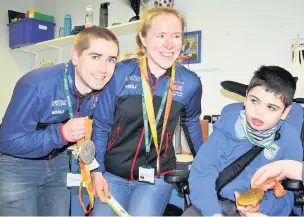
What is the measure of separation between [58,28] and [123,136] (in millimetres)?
3963

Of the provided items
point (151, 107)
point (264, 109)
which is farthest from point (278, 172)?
point (151, 107)

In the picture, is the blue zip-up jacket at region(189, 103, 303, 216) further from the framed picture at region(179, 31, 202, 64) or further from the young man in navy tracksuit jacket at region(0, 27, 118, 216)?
the framed picture at region(179, 31, 202, 64)

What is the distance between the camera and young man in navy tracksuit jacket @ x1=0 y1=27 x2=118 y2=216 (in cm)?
168

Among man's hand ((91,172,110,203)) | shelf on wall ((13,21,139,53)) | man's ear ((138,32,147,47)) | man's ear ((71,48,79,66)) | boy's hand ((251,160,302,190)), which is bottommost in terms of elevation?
man's hand ((91,172,110,203))

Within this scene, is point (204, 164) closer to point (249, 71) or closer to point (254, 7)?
point (249, 71)

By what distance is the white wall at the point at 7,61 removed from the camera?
212 inches

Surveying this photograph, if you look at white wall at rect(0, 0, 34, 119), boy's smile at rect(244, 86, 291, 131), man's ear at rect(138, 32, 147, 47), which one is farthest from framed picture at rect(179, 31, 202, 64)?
white wall at rect(0, 0, 34, 119)

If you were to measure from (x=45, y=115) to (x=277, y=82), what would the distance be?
3.89 feet

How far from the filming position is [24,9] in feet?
18.6

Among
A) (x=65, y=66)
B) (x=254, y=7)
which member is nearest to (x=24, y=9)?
(x=254, y=7)

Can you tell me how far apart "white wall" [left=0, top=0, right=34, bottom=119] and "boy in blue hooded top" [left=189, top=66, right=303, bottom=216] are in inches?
176

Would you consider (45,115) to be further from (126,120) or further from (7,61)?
(7,61)

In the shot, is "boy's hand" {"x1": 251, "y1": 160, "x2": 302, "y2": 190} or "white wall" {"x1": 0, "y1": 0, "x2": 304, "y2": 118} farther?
"white wall" {"x1": 0, "y1": 0, "x2": 304, "y2": 118}

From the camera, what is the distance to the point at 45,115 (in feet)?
5.81
